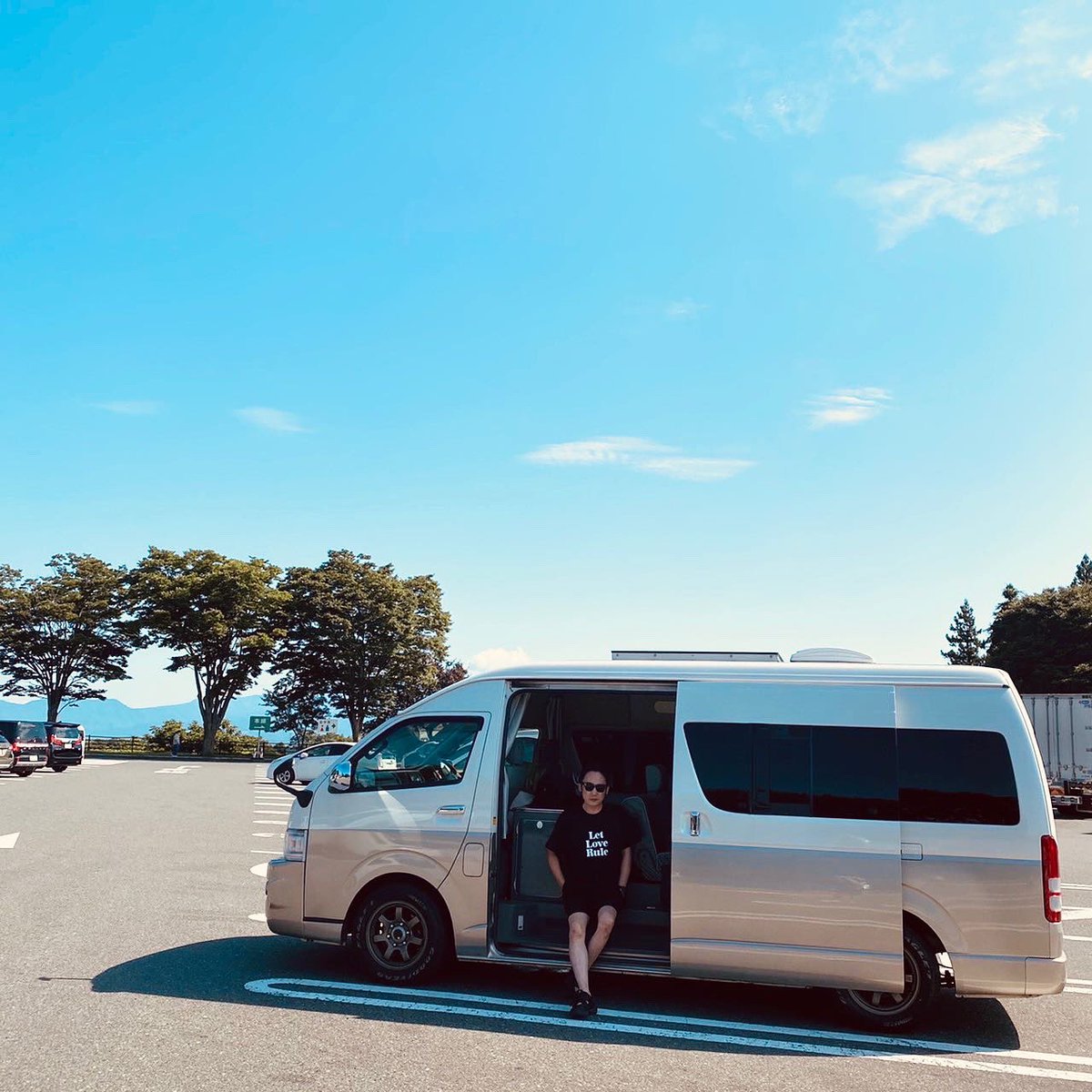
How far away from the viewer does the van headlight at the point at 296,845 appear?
24.7 ft

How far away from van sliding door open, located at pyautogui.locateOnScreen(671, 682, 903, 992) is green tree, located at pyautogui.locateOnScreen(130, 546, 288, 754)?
4698 cm

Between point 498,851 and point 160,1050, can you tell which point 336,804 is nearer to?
point 498,851

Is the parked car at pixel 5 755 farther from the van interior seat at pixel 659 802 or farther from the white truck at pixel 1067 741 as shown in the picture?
the white truck at pixel 1067 741

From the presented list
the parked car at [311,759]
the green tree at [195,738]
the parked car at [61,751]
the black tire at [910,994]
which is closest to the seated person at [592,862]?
the black tire at [910,994]

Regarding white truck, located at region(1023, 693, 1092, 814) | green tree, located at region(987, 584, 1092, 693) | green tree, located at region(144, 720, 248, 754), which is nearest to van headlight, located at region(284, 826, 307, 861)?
white truck, located at region(1023, 693, 1092, 814)

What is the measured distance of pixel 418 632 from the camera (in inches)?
2216

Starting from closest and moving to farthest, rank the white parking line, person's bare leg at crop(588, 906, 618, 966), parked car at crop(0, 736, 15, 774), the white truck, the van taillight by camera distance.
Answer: the white parking line
the van taillight
person's bare leg at crop(588, 906, 618, 966)
the white truck
parked car at crop(0, 736, 15, 774)

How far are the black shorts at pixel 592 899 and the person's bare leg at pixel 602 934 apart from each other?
0.05m

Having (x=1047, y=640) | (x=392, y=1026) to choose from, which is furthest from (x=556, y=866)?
(x=1047, y=640)

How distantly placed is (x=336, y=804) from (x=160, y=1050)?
224 centimetres

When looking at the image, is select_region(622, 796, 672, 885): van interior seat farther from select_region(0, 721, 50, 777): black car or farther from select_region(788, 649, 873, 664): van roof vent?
select_region(0, 721, 50, 777): black car

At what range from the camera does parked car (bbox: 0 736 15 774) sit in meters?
30.3

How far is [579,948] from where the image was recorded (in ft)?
22.4

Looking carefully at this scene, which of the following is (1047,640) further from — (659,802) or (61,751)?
(659,802)
